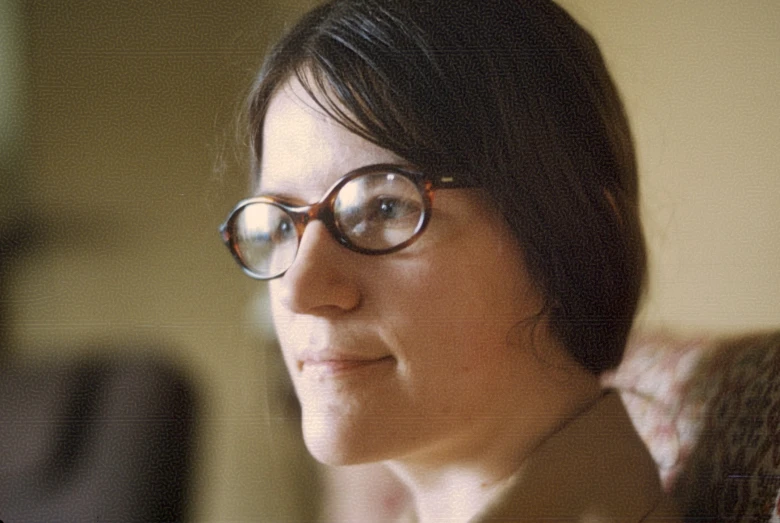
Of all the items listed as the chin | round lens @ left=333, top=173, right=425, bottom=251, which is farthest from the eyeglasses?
the chin

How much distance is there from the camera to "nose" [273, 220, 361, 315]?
0.61 meters

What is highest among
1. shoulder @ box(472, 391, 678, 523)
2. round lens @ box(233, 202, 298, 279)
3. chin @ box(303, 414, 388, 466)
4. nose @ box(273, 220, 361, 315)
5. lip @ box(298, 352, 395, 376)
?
round lens @ box(233, 202, 298, 279)

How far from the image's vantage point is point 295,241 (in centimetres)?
63

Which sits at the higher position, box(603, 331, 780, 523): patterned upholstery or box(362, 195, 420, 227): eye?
box(362, 195, 420, 227): eye

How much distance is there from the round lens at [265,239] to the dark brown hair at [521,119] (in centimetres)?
10

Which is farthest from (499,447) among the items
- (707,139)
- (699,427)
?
(707,139)

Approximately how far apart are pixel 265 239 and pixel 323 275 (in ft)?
0.25

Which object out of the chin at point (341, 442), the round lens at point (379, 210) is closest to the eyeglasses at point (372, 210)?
the round lens at point (379, 210)

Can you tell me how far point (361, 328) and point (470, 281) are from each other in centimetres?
9

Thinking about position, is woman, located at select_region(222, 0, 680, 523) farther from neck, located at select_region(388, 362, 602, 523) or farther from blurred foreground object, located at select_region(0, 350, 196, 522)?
blurred foreground object, located at select_region(0, 350, 196, 522)

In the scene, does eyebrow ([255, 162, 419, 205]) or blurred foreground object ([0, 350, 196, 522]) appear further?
blurred foreground object ([0, 350, 196, 522])

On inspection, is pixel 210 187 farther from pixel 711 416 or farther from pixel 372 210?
pixel 711 416

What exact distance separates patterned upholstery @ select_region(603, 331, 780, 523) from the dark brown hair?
7 cm

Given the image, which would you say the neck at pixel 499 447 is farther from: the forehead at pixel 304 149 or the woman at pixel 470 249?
the forehead at pixel 304 149
